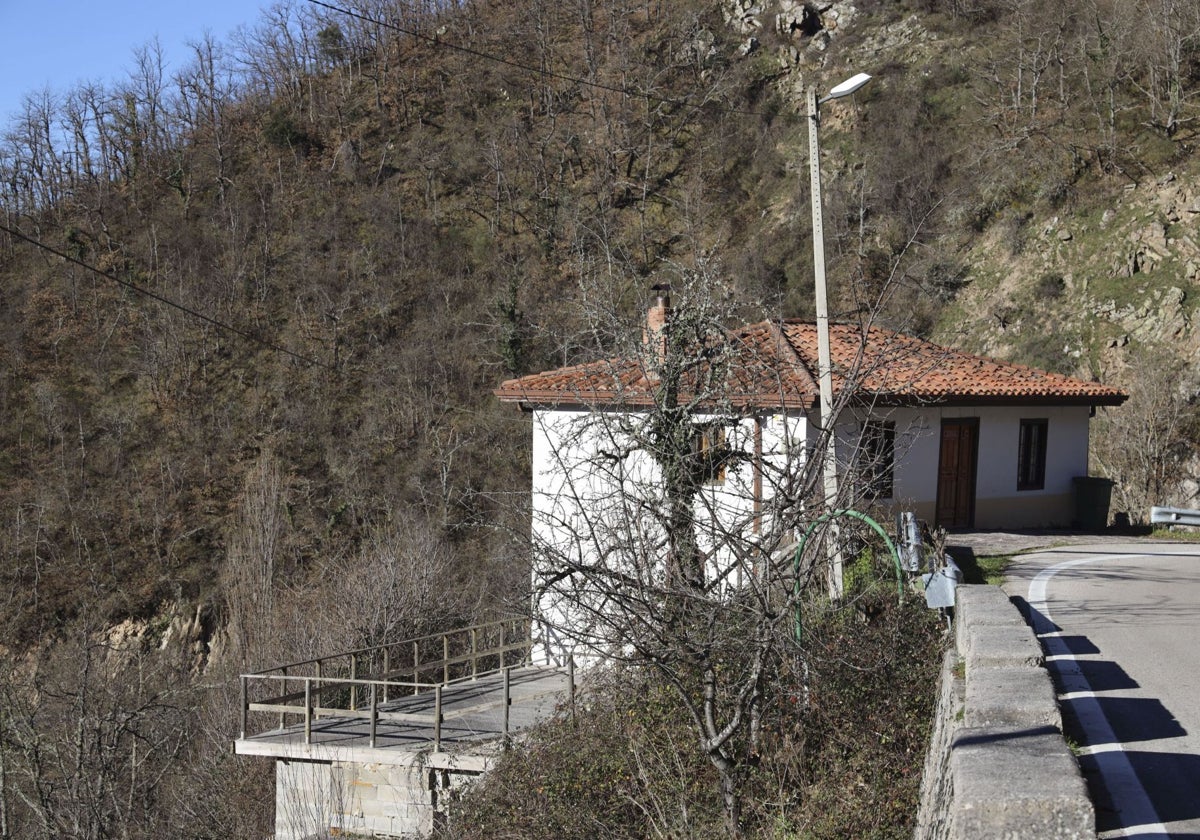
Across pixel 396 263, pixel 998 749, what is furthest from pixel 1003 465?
pixel 396 263

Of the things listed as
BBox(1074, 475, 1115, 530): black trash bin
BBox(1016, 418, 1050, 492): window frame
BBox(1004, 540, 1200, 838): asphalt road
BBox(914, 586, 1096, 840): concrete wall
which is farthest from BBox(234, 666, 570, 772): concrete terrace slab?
BBox(1074, 475, 1115, 530): black trash bin

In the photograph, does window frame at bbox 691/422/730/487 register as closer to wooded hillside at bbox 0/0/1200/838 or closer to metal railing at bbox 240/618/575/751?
metal railing at bbox 240/618/575/751

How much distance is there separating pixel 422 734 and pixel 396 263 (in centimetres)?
3493

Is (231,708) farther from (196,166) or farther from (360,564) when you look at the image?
(196,166)

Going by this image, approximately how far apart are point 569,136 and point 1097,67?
2535 centimetres

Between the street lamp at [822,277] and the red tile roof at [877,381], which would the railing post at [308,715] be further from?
the street lamp at [822,277]

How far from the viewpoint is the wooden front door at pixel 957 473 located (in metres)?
18.5

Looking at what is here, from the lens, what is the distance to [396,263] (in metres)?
47.8

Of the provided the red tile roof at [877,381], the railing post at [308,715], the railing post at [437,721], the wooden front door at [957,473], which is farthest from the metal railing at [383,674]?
the wooden front door at [957,473]

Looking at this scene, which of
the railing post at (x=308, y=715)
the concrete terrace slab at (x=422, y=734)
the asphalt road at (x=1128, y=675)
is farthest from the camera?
the railing post at (x=308, y=715)

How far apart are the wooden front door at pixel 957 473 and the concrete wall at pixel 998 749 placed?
11.4 meters

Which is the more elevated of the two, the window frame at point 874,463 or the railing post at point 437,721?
the window frame at point 874,463

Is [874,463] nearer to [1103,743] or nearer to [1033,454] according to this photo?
[1103,743]

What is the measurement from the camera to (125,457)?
37.7 metres
